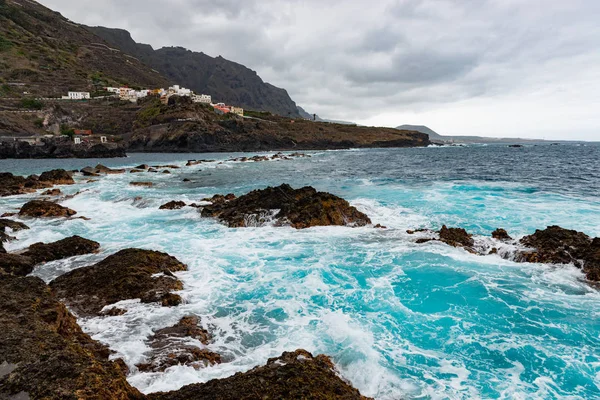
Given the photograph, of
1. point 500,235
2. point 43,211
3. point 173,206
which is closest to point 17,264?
point 43,211

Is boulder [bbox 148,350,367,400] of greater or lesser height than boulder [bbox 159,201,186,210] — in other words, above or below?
above

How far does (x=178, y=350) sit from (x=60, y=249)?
9585mm

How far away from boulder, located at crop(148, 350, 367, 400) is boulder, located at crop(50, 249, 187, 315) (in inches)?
214

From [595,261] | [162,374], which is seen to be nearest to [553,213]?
[595,261]

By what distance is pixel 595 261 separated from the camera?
39.7 ft

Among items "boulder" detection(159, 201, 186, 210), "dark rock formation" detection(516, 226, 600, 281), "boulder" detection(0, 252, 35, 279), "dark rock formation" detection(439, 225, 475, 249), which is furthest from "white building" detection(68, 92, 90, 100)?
"dark rock formation" detection(516, 226, 600, 281)

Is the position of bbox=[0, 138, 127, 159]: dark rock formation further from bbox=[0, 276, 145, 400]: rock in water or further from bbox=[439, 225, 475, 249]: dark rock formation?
bbox=[0, 276, 145, 400]: rock in water

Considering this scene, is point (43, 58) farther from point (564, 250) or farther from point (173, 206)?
point (564, 250)

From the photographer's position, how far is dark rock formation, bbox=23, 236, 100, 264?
12.8 metres

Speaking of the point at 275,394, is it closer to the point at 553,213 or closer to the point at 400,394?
the point at 400,394

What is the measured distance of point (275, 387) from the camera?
5.02m

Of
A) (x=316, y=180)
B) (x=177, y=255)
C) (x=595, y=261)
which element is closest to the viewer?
(x=595, y=261)

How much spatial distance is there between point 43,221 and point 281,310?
17597 mm

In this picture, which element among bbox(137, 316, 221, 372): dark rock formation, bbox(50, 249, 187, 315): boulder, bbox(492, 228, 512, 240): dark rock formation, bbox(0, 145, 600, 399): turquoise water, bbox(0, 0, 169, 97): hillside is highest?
bbox(0, 0, 169, 97): hillside
